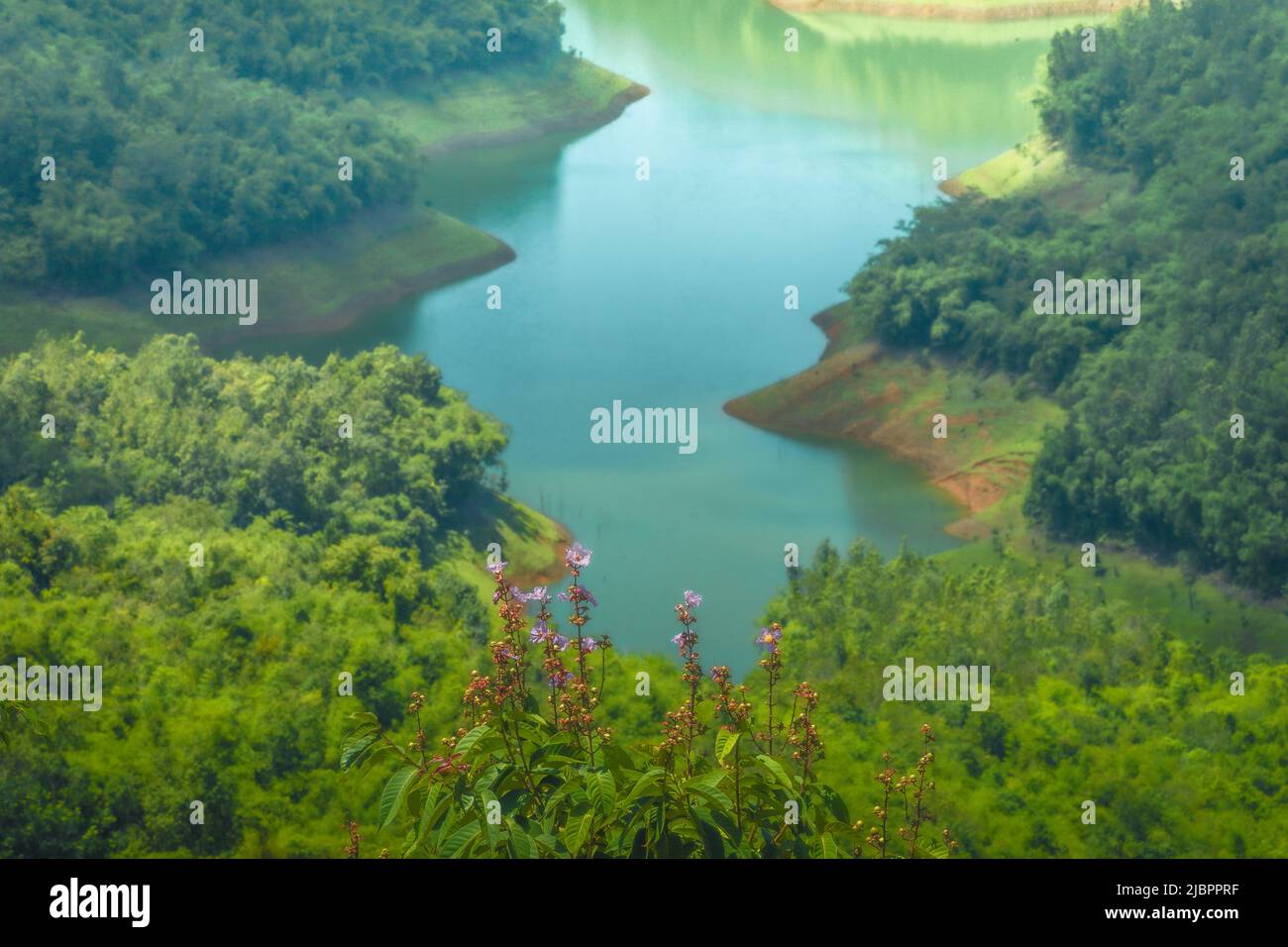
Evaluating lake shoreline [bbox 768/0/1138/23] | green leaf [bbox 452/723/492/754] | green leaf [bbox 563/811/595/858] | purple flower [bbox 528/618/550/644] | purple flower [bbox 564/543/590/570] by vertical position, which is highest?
lake shoreline [bbox 768/0/1138/23]

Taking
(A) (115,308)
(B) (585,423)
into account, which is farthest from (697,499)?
(A) (115,308)

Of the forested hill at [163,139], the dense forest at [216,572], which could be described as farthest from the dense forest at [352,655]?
the forested hill at [163,139]

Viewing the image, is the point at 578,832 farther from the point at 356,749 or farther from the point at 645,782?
the point at 356,749

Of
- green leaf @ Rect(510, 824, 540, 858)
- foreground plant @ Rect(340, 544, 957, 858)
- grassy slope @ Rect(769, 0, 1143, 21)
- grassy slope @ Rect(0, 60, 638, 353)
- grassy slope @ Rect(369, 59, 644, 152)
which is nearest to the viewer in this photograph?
green leaf @ Rect(510, 824, 540, 858)

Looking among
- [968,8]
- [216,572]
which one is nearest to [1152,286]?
[216,572]

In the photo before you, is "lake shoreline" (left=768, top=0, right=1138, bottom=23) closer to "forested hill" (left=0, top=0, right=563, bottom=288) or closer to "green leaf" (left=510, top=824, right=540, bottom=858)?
"forested hill" (left=0, top=0, right=563, bottom=288)

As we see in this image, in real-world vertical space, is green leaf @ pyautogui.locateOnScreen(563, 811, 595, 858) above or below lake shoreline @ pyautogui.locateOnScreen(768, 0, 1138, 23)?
below

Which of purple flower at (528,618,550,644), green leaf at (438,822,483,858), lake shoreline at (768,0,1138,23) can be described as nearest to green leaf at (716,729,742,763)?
purple flower at (528,618,550,644)
